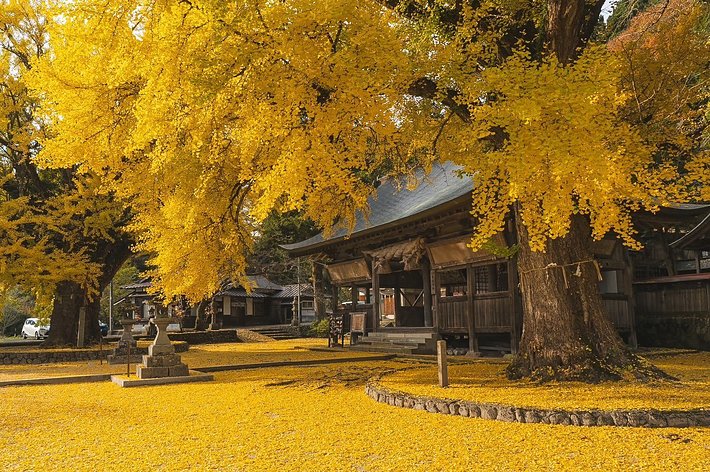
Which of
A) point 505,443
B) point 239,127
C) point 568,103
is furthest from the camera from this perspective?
point 239,127

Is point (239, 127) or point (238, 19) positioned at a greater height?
point (238, 19)

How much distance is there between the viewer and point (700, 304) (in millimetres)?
13648

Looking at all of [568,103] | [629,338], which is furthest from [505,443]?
[629,338]

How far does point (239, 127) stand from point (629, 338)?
11050mm

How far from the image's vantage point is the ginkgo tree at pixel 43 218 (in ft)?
Result: 56.6

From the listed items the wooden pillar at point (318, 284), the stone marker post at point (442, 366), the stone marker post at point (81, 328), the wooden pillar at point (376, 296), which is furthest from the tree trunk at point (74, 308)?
the stone marker post at point (442, 366)

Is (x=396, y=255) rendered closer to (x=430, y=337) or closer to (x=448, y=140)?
(x=430, y=337)

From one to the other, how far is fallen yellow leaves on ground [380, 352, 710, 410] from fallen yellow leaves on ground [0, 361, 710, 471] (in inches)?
26.4

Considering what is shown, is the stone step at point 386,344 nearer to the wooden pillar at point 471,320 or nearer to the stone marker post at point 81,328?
the wooden pillar at point 471,320

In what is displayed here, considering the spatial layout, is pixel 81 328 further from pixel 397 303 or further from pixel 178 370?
pixel 397 303

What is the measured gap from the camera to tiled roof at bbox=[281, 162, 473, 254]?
15.5 m

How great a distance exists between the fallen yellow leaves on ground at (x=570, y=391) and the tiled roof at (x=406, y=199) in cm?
581

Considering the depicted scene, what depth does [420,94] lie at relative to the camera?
931 centimetres

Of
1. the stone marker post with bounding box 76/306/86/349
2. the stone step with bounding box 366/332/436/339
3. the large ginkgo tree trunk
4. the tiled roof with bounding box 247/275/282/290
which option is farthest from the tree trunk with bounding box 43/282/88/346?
the tiled roof with bounding box 247/275/282/290
